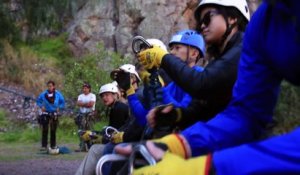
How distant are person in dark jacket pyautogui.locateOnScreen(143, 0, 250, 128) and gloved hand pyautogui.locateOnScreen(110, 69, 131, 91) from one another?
6.57ft

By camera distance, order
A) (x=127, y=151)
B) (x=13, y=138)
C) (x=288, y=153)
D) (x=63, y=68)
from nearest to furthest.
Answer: (x=288, y=153), (x=127, y=151), (x=13, y=138), (x=63, y=68)

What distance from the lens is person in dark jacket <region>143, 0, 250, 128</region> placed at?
10.5 ft

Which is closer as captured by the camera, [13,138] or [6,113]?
[13,138]

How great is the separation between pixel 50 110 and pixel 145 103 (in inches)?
510

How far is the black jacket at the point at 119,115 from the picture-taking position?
8.01 metres

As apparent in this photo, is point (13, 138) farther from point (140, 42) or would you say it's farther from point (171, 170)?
point (171, 170)

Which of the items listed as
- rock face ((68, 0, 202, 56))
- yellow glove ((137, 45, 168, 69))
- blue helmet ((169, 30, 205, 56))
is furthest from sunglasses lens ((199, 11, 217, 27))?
rock face ((68, 0, 202, 56))

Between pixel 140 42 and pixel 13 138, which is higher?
pixel 140 42

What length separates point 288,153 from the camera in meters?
1.49

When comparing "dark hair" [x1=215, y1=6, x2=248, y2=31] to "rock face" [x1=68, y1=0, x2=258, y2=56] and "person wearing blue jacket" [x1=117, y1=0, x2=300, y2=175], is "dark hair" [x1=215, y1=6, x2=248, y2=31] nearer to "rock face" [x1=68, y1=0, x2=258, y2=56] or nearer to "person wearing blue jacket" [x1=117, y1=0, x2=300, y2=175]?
"person wearing blue jacket" [x1=117, y1=0, x2=300, y2=175]

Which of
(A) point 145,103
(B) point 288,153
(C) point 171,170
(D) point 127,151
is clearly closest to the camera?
(B) point 288,153

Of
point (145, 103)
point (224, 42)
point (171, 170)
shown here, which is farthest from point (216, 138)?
point (145, 103)

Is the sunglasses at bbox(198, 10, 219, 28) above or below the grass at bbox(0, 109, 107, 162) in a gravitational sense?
above

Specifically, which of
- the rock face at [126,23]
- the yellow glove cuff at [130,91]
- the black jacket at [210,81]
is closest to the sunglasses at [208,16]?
the black jacket at [210,81]
